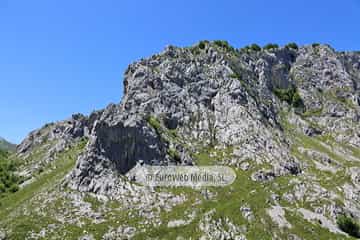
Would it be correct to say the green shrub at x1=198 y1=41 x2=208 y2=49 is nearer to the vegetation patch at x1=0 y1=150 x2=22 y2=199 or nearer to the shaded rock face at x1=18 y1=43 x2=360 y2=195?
the shaded rock face at x1=18 y1=43 x2=360 y2=195

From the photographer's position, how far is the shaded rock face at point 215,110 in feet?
334

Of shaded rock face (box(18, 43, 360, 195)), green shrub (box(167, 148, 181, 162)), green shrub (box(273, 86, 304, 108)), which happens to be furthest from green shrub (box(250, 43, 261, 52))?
green shrub (box(167, 148, 181, 162))

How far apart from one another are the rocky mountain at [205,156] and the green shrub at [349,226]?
0.28 m

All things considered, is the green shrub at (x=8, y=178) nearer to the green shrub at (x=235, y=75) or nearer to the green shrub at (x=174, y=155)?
the green shrub at (x=174, y=155)

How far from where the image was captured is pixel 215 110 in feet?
446

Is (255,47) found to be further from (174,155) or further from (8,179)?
(8,179)

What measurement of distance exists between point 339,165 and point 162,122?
63681 mm

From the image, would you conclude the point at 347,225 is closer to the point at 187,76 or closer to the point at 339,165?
the point at 339,165

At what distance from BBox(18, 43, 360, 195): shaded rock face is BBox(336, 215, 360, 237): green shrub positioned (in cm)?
2433

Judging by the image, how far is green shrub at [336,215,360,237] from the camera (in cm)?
7952

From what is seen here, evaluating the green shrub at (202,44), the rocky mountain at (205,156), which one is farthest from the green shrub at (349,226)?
the green shrub at (202,44)

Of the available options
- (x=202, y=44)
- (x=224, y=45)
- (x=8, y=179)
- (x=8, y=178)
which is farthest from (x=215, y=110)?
(x=8, y=178)

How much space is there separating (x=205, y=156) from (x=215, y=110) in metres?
28.5

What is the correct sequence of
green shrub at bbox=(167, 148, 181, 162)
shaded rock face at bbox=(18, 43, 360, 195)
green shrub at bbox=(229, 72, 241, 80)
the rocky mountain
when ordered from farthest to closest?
green shrub at bbox=(229, 72, 241, 80) < green shrub at bbox=(167, 148, 181, 162) < shaded rock face at bbox=(18, 43, 360, 195) < the rocky mountain
